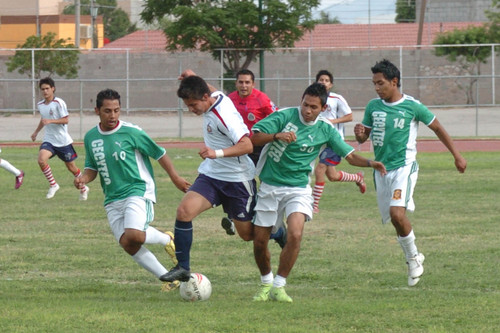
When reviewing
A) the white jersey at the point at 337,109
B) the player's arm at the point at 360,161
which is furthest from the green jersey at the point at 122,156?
the white jersey at the point at 337,109

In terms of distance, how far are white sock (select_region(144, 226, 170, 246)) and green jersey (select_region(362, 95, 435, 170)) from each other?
2.25 m

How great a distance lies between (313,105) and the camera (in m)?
8.12

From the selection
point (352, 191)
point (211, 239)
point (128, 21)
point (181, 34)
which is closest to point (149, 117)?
point (181, 34)

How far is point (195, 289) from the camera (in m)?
8.14

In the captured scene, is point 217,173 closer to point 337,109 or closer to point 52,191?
point 337,109

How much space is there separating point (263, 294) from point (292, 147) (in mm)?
1255

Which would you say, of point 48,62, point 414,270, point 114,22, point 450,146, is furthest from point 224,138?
point 114,22

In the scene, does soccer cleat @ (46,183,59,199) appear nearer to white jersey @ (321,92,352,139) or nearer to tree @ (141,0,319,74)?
white jersey @ (321,92,352,139)

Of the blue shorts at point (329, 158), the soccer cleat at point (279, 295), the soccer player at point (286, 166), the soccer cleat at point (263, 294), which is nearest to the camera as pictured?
the soccer cleat at point (279, 295)

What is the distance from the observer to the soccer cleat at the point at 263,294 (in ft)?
26.5

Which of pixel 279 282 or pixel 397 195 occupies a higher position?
pixel 397 195

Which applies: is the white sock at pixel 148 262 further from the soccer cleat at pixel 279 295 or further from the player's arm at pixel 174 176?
the soccer cleat at pixel 279 295

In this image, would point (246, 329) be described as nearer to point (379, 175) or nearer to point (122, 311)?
point (122, 311)

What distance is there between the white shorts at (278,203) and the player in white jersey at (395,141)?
4.55ft
